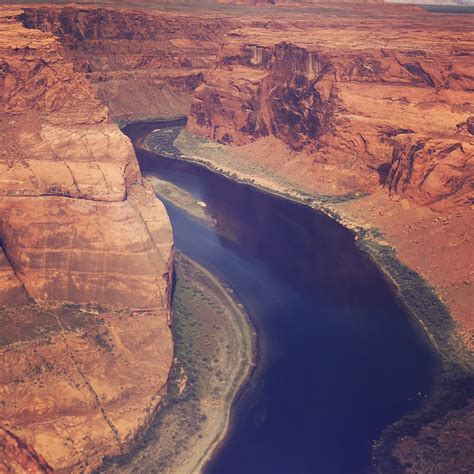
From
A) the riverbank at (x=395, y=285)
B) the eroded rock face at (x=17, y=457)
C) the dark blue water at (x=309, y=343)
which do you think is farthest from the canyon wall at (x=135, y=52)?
the eroded rock face at (x=17, y=457)

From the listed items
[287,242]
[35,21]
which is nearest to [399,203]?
[287,242]

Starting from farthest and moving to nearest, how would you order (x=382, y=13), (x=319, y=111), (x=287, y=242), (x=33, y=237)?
(x=382, y=13), (x=319, y=111), (x=287, y=242), (x=33, y=237)

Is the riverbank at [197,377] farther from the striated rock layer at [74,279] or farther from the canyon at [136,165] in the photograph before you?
the canyon at [136,165]

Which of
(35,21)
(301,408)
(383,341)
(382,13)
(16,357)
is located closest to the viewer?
(16,357)

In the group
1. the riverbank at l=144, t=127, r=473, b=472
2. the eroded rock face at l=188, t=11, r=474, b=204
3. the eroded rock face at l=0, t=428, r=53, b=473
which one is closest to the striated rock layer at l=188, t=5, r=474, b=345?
the eroded rock face at l=188, t=11, r=474, b=204

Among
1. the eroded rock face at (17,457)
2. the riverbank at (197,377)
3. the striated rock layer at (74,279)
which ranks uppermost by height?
the striated rock layer at (74,279)

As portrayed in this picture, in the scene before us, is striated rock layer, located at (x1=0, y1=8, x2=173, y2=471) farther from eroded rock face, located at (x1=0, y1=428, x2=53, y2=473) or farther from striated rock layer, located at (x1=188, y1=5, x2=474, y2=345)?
striated rock layer, located at (x1=188, y1=5, x2=474, y2=345)

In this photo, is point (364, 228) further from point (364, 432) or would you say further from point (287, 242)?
point (364, 432)
